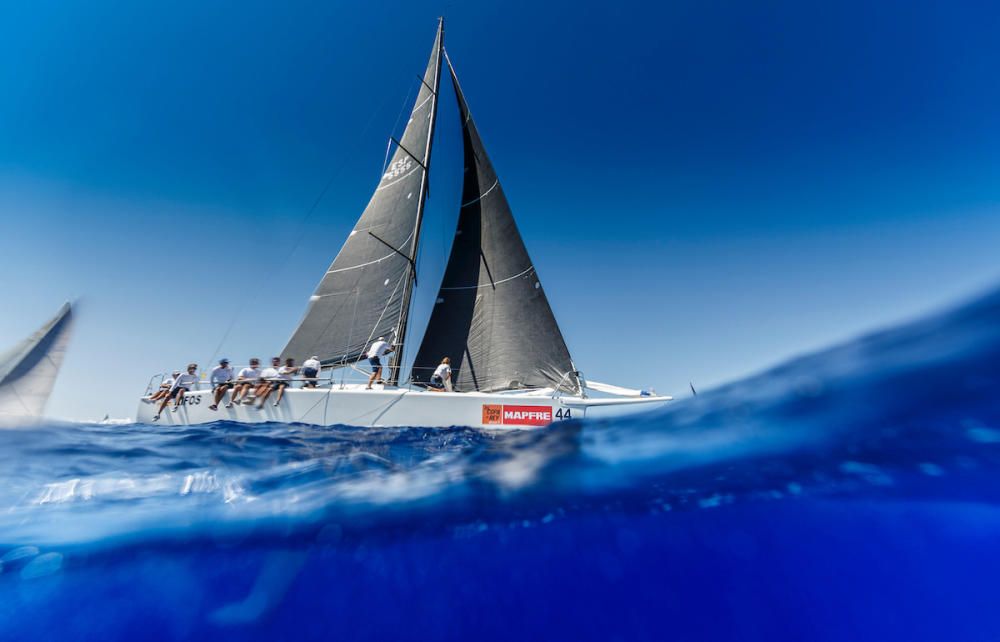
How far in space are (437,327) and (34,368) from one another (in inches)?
473

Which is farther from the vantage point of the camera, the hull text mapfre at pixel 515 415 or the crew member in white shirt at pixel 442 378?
the crew member in white shirt at pixel 442 378

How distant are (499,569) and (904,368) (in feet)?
9.27

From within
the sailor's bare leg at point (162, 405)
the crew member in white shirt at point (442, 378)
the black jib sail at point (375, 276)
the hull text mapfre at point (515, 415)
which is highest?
the black jib sail at point (375, 276)

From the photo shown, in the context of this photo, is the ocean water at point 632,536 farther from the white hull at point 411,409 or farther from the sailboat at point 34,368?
the sailboat at point 34,368

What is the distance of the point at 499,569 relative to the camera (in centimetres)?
226

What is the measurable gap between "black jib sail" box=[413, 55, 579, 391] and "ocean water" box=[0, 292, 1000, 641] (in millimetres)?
5193

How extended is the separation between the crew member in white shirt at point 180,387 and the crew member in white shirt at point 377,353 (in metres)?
4.07

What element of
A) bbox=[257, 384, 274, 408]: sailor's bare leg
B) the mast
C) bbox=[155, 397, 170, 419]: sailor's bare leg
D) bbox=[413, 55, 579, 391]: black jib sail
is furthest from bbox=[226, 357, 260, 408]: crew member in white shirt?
bbox=[413, 55, 579, 391]: black jib sail

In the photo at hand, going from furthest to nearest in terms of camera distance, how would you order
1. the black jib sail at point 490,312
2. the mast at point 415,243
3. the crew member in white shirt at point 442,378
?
1. the mast at point 415,243
2. the black jib sail at point 490,312
3. the crew member in white shirt at point 442,378

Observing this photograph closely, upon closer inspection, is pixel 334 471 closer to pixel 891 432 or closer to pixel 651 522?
pixel 651 522

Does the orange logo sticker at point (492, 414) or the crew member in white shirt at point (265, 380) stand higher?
the crew member in white shirt at point (265, 380)

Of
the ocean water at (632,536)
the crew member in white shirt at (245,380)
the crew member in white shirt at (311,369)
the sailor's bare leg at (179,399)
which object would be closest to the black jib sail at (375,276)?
the crew member in white shirt at (311,369)

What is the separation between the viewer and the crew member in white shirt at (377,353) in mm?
8595

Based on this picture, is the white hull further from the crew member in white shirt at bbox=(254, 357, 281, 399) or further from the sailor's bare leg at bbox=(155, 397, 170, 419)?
the sailor's bare leg at bbox=(155, 397, 170, 419)
